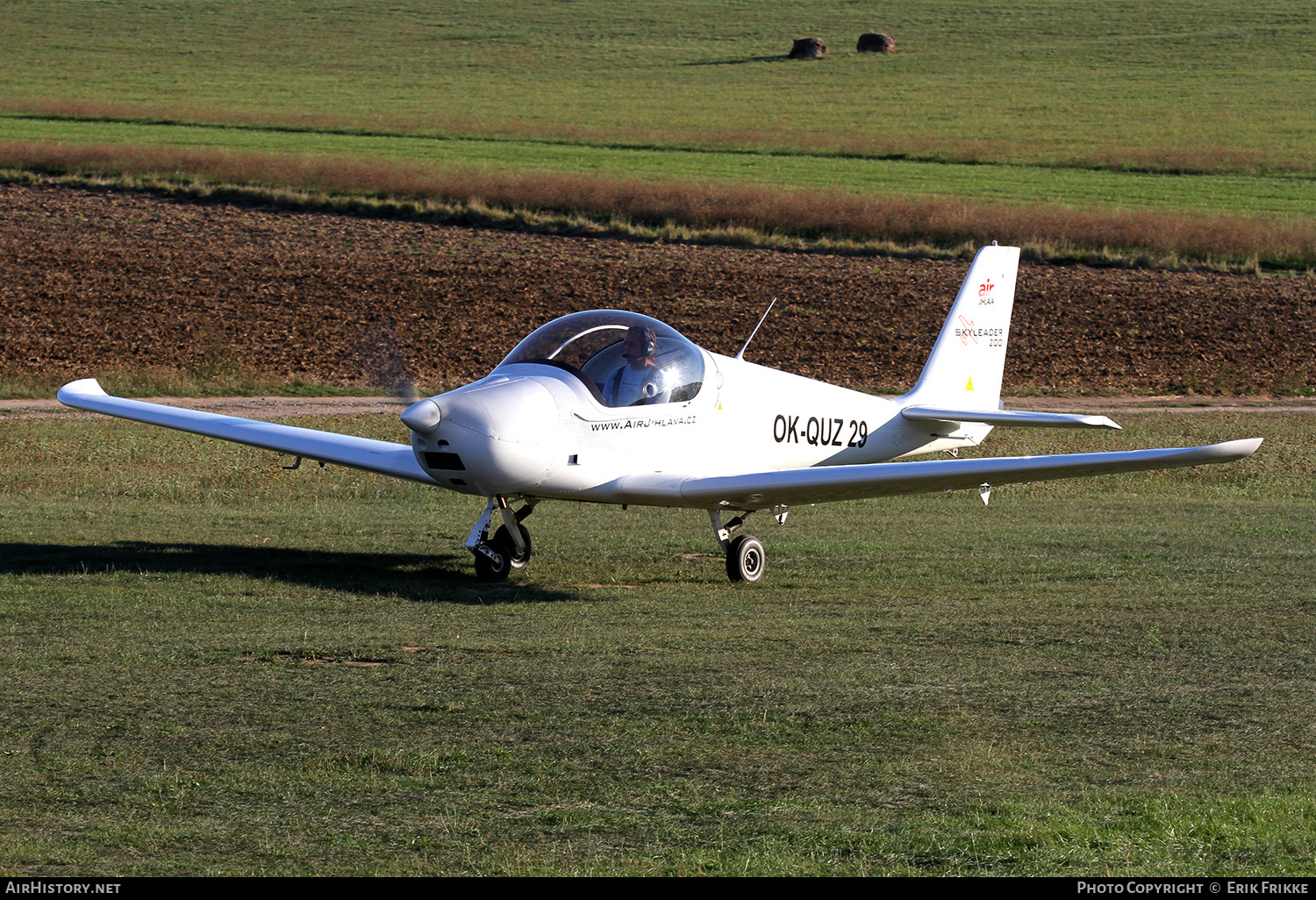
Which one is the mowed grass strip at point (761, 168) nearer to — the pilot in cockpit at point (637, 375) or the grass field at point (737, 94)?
the grass field at point (737, 94)

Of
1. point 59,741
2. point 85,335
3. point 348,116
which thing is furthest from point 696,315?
point 348,116

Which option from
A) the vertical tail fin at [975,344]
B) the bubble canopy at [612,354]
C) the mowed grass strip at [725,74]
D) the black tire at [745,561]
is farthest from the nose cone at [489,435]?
the mowed grass strip at [725,74]

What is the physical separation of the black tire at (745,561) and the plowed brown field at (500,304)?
1638 cm

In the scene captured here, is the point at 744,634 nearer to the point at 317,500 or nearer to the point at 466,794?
the point at 466,794

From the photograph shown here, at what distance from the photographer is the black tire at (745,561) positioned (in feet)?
39.0

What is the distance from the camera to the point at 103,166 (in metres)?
48.5

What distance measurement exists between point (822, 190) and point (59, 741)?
4397 cm

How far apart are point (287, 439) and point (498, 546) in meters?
2.85

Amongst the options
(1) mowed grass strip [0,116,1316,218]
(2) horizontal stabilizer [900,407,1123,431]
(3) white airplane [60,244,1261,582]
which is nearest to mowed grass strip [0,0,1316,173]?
(1) mowed grass strip [0,116,1316,218]

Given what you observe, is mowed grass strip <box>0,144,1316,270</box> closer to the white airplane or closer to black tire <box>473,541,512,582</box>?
the white airplane

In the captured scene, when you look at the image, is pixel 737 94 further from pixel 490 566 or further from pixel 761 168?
pixel 490 566

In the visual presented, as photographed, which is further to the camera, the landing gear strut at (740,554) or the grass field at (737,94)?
the grass field at (737,94)

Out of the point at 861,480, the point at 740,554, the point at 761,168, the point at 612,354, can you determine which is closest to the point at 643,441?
the point at 612,354

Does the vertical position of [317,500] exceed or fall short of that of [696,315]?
it falls short
